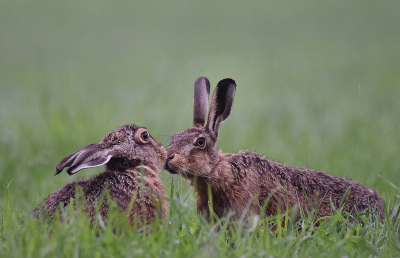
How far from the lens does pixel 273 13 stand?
2427 centimetres

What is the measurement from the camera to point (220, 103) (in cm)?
566

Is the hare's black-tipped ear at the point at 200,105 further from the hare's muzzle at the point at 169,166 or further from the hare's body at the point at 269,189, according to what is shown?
the hare's muzzle at the point at 169,166

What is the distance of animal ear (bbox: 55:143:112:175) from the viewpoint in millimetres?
4292

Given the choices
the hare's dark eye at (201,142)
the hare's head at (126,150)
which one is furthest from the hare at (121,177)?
the hare's dark eye at (201,142)

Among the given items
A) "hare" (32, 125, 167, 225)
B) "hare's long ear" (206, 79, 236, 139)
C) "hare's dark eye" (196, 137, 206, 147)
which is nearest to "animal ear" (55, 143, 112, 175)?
"hare" (32, 125, 167, 225)

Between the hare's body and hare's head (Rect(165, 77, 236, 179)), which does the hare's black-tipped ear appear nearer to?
hare's head (Rect(165, 77, 236, 179))

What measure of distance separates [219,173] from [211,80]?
616cm

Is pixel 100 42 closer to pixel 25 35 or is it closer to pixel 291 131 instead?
pixel 25 35

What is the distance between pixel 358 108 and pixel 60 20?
16.5 m

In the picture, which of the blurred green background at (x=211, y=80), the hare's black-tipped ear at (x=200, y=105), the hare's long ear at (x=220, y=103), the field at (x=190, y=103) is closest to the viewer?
the field at (x=190, y=103)

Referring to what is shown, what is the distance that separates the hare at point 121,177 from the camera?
4.36m

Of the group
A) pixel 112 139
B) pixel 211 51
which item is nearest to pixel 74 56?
pixel 211 51

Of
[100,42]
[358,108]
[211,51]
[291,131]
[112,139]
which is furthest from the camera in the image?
[100,42]

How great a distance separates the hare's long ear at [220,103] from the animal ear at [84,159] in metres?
1.35
